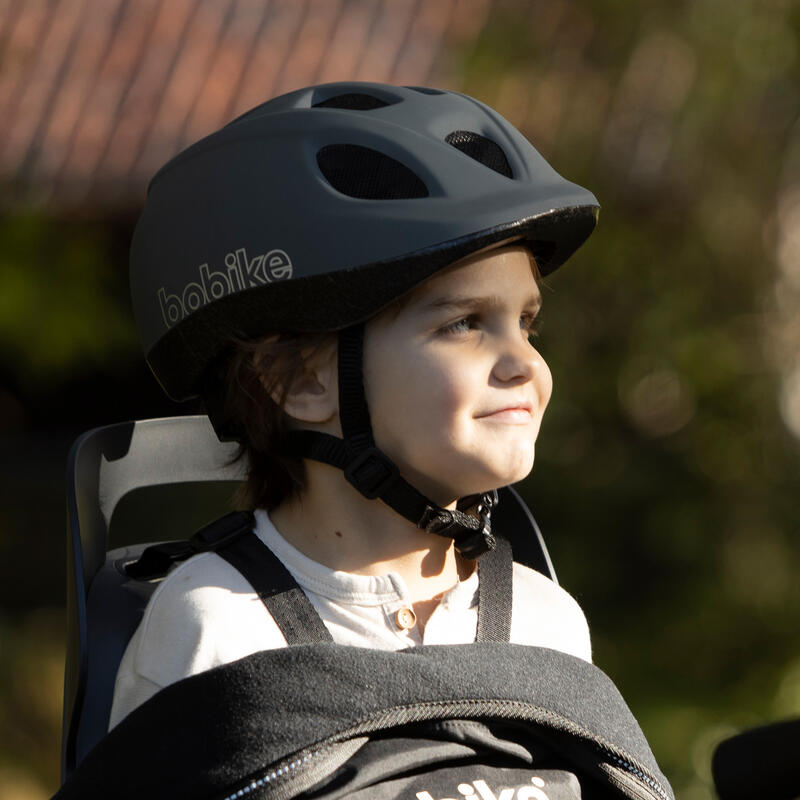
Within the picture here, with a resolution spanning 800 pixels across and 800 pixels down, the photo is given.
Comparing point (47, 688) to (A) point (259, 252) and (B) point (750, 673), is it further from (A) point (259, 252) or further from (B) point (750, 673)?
(A) point (259, 252)

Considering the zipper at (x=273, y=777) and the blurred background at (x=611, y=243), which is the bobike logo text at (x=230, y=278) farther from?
the blurred background at (x=611, y=243)

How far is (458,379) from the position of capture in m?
1.95

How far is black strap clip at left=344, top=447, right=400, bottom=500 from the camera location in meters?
2.01

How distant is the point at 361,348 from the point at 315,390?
5.2 inches

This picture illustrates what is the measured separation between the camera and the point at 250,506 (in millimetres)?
2271

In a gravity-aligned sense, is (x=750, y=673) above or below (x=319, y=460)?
below

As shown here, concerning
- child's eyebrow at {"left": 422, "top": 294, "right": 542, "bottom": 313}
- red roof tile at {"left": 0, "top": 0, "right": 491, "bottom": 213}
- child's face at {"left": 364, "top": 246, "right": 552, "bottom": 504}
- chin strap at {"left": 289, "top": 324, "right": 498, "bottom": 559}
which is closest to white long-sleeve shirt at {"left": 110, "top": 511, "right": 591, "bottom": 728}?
chin strap at {"left": 289, "top": 324, "right": 498, "bottom": 559}

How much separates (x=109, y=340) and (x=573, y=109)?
2025 mm

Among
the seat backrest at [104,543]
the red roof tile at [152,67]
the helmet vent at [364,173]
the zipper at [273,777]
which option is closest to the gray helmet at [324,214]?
the helmet vent at [364,173]

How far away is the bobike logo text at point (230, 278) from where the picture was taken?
2.03 metres

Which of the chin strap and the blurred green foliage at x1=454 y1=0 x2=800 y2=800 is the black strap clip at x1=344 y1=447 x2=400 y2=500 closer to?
the chin strap

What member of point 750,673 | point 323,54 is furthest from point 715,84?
point 750,673

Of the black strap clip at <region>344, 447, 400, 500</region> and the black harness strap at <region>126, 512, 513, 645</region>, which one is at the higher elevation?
the black strap clip at <region>344, 447, 400, 500</region>

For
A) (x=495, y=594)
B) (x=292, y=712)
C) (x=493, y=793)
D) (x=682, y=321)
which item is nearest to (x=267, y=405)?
(x=495, y=594)
